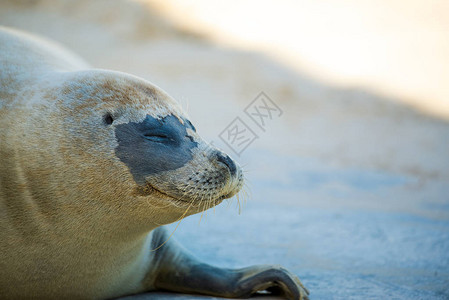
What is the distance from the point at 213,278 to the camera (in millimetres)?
2646

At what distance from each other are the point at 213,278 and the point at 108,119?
1.03 metres

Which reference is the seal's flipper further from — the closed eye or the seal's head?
the closed eye

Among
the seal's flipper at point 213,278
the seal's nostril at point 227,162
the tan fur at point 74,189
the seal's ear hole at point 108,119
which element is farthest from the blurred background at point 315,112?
the seal's ear hole at point 108,119

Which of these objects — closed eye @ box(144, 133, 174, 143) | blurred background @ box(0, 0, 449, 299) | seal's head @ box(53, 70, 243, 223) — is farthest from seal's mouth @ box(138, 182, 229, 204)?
blurred background @ box(0, 0, 449, 299)

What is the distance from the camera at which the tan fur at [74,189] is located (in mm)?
2100

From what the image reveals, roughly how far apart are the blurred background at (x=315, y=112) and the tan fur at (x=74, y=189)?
104 cm

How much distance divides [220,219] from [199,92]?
18.0 feet

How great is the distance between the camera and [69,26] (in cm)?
1136

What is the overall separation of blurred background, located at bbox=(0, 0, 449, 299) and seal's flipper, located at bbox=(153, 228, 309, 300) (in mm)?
230

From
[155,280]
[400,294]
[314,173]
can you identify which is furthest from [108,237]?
[314,173]

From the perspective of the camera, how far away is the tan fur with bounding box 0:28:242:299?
2100 mm

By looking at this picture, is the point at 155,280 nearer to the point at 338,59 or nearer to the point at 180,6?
the point at 338,59

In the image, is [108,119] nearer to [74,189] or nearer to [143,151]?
[143,151]

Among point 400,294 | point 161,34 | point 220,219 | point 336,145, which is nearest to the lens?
point 400,294
